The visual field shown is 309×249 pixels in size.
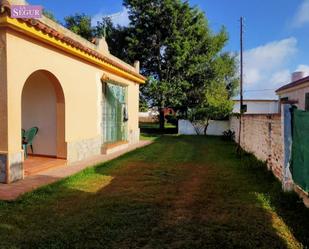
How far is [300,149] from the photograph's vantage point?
19.2 feet

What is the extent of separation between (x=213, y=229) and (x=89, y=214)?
6.67ft

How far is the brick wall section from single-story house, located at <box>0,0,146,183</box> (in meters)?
5.70

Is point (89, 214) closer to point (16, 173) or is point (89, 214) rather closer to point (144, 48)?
point (16, 173)

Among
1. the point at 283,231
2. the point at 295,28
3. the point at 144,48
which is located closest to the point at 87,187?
the point at 283,231

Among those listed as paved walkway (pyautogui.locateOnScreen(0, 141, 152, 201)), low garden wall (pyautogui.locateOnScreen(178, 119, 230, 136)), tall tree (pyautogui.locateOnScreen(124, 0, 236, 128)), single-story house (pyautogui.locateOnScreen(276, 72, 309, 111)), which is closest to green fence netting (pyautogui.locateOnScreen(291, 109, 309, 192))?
paved walkway (pyautogui.locateOnScreen(0, 141, 152, 201))

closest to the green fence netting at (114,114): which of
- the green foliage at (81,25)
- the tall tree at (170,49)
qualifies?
the tall tree at (170,49)

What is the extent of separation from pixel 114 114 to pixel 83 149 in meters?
3.45

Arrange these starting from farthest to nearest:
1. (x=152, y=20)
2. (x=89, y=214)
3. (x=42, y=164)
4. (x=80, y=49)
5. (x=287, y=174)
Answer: (x=152, y=20) → (x=80, y=49) → (x=42, y=164) → (x=287, y=174) → (x=89, y=214)

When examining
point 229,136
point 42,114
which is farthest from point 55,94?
point 229,136

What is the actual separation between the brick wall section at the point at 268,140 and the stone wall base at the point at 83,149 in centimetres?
587

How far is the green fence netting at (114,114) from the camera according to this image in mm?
12758

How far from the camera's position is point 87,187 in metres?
6.91

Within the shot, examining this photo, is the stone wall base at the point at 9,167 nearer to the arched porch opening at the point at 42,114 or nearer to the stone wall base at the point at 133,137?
the arched porch opening at the point at 42,114

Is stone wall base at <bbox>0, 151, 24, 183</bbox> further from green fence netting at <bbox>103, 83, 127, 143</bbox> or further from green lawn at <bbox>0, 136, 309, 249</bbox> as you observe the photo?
green fence netting at <bbox>103, 83, 127, 143</bbox>
